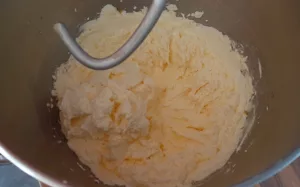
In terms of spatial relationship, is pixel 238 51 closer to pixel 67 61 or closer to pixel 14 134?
pixel 67 61

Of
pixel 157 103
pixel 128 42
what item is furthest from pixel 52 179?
pixel 157 103

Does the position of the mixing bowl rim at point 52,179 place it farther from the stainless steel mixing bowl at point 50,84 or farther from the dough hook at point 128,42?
the dough hook at point 128,42

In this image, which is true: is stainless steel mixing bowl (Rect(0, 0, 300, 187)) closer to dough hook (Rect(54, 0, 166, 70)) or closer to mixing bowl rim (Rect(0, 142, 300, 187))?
mixing bowl rim (Rect(0, 142, 300, 187))

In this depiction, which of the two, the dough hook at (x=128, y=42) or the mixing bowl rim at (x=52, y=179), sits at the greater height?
the dough hook at (x=128, y=42)

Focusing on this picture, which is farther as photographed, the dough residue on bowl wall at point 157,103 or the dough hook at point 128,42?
the dough residue on bowl wall at point 157,103

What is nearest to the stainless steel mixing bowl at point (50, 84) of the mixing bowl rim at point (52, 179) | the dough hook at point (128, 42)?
the mixing bowl rim at point (52, 179)

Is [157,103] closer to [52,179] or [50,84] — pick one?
[50,84]

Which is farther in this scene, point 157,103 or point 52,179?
point 157,103
